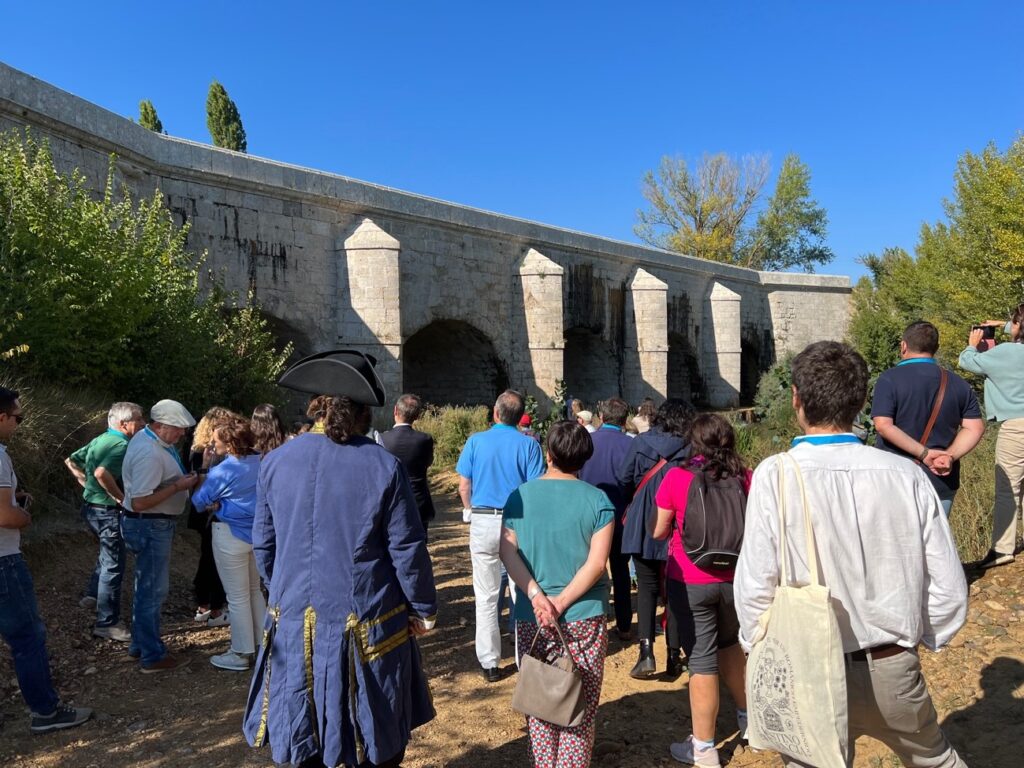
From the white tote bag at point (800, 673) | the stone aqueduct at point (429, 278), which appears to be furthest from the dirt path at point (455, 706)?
the stone aqueduct at point (429, 278)

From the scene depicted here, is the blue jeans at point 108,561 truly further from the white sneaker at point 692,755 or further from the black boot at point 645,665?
the white sneaker at point 692,755

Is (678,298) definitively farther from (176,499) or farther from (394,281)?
(176,499)

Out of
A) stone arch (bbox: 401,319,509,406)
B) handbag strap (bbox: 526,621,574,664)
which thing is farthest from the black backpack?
stone arch (bbox: 401,319,509,406)

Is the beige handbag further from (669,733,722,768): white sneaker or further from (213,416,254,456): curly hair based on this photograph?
(213,416,254,456): curly hair

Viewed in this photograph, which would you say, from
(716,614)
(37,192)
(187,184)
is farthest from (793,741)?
(187,184)

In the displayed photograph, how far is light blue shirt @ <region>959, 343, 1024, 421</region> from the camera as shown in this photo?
177 inches

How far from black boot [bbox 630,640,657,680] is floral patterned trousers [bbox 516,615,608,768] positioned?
55.2 inches

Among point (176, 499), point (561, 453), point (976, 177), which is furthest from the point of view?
point (976, 177)

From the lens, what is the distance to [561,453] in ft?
9.66

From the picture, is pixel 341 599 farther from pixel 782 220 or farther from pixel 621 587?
pixel 782 220

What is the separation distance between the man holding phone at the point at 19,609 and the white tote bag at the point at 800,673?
3.06m

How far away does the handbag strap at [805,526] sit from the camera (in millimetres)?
1912

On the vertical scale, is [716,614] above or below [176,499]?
below

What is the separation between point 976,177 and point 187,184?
1461 cm
